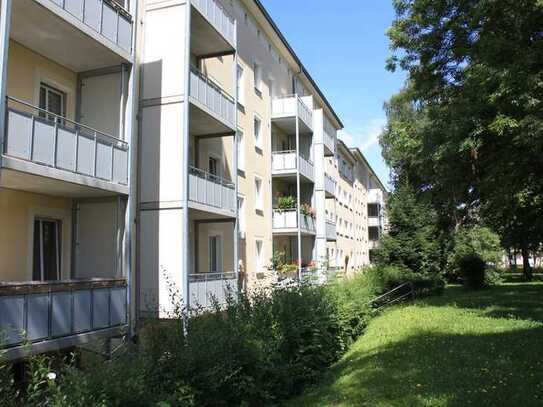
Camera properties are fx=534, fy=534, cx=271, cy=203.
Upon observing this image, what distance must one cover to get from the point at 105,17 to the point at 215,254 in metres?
9.64

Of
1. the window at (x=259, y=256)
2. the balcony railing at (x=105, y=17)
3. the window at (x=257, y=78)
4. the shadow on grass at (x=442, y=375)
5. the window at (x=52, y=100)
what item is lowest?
the shadow on grass at (x=442, y=375)

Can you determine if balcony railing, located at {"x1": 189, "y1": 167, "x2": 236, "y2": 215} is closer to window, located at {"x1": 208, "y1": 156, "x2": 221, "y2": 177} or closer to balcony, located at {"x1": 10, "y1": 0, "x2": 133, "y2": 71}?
window, located at {"x1": 208, "y1": 156, "x2": 221, "y2": 177}

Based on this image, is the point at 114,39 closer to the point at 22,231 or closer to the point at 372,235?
the point at 22,231

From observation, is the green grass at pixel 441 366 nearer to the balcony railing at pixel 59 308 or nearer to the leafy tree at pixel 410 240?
the balcony railing at pixel 59 308

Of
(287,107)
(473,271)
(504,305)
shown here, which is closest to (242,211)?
(287,107)

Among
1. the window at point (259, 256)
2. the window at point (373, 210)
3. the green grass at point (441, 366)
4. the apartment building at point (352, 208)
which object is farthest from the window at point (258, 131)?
the window at point (373, 210)

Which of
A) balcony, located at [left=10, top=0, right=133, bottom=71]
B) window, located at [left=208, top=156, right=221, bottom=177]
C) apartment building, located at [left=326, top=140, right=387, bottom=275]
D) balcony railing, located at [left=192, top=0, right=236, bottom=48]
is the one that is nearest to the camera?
balcony, located at [left=10, top=0, right=133, bottom=71]

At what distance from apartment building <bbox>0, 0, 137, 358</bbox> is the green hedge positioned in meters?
2.50

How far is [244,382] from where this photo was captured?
6906mm

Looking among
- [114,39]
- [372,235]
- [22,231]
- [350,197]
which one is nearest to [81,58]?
[114,39]

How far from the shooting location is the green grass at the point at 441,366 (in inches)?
288

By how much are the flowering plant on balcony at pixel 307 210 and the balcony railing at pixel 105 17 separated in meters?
14.4

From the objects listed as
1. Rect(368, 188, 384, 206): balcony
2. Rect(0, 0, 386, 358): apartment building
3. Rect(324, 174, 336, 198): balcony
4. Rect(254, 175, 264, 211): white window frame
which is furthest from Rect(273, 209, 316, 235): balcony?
Rect(368, 188, 384, 206): balcony

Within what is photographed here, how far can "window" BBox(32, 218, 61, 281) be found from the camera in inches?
452
